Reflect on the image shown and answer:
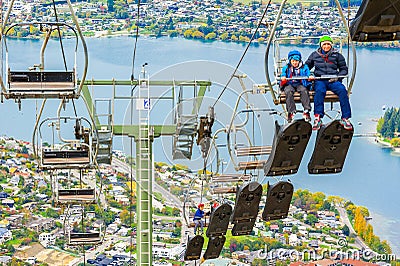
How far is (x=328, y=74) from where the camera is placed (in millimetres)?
7270

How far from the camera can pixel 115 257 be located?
21.1 m

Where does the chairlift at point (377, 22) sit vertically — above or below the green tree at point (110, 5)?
above

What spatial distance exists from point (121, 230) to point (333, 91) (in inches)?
576

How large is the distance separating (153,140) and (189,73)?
0.83 meters

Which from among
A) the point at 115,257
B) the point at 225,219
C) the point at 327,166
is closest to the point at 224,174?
the point at 225,219

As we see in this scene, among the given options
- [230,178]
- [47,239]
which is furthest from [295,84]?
[47,239]

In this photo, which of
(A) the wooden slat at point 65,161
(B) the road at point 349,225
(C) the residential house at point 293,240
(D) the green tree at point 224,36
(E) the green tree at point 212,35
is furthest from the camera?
(E) the green tree at point 212,35

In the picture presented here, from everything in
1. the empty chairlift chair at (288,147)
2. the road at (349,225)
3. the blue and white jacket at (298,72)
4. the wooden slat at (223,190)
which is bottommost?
the road at (349,225)

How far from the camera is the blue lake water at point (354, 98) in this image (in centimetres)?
2700

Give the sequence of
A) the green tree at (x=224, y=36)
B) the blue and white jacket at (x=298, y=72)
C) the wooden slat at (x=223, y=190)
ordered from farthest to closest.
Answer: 1. the green tree at (x=224, y=36)
2. the wooden slat at (x=223, y=190)
3. the blue and white jacket at (x=298, y=72)

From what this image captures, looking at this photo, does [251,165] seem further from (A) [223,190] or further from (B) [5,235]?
(B) [5,235]

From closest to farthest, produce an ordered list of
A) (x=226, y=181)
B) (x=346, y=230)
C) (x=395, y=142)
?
(x=226, y=181) < (x=346, y=230) < (x=395, y=142)

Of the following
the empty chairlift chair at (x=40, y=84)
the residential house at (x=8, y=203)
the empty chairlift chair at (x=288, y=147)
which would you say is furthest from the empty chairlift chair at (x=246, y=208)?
the residential house at (x=8, y=203)

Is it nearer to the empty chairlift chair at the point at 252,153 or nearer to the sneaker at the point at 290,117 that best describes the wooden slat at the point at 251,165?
the empty chairlift chair at the point at 252,153
